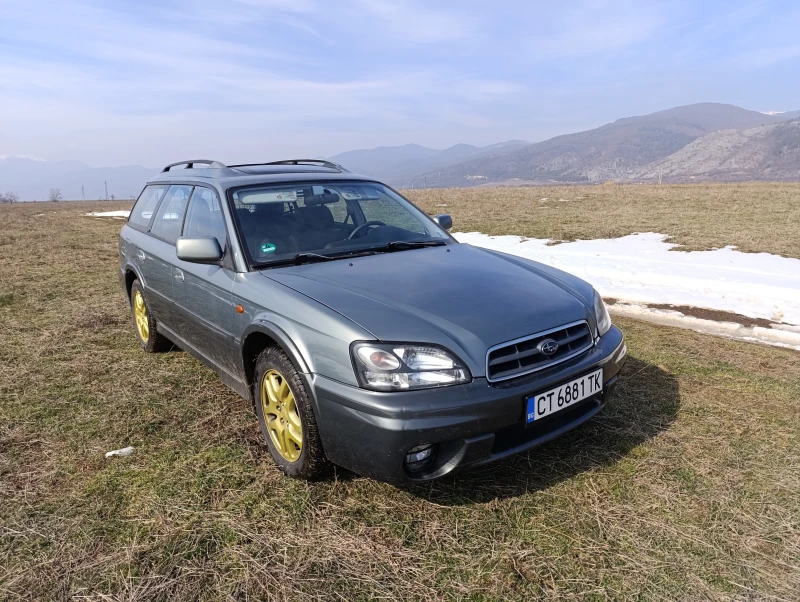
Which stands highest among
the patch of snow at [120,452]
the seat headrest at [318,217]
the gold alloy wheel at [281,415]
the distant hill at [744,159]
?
the distant hill at [744,159]

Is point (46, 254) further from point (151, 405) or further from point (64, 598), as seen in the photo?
point (64, 598)

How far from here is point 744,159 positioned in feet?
590

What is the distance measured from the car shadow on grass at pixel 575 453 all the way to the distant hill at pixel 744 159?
176 m

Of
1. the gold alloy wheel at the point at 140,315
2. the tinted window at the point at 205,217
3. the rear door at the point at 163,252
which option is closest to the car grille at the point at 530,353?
the tinted window at the point at 205,217

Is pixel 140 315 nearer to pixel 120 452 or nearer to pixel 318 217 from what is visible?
pixel 120 452

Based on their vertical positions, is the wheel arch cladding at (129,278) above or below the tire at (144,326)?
above

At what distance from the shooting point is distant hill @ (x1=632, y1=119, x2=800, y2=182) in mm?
166000

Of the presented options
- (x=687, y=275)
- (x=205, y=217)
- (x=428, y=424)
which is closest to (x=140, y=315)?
(x=205, y=217)

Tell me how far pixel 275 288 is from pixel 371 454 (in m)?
1.05

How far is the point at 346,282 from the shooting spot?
288cm

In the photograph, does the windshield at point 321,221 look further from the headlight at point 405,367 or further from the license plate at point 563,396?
the license plate at point 563,396

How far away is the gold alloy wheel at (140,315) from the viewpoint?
16.8 feet

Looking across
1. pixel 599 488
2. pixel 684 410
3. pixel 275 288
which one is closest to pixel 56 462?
pixel 275 288

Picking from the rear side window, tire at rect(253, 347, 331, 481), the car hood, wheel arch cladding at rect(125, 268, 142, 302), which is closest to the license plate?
the car hood
